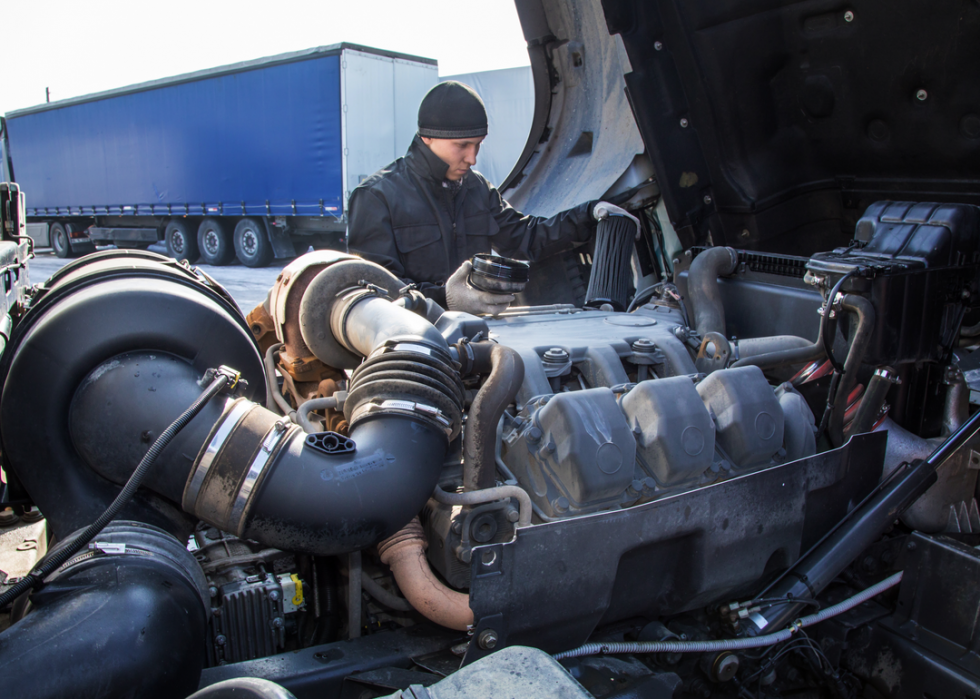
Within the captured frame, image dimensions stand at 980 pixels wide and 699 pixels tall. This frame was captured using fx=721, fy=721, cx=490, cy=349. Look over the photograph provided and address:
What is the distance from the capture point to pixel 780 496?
182cm

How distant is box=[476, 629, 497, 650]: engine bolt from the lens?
1420mm

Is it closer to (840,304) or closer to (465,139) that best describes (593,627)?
(840,304)

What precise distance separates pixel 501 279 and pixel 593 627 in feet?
4.00

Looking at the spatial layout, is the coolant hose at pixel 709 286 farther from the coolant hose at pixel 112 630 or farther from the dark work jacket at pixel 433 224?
the coolant hose at pixel 112 630

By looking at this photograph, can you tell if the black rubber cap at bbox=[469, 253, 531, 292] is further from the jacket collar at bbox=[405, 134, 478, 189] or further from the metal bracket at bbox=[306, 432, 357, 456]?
the metal bracket at bbox=[306, 432, 357, 456]

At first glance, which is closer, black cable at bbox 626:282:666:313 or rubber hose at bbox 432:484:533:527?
Result: rubber hose at bbox 432:484:533:527

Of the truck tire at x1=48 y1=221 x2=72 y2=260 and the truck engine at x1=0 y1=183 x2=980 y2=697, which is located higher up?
the truck engine at x1=0 y1=183 x2=980 y2=697


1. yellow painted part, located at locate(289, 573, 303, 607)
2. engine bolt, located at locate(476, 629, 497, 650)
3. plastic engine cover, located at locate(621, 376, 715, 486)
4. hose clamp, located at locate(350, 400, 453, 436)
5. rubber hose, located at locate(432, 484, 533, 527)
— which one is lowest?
yellow painted part, located at locate(289, 573, 303, 607)

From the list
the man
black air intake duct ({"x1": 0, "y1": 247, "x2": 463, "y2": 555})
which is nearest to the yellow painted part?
black air intake duct ({"x1": 0, "y1": 247, "x2": 463, "y2": 555})

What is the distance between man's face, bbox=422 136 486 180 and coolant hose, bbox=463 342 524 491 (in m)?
1.66

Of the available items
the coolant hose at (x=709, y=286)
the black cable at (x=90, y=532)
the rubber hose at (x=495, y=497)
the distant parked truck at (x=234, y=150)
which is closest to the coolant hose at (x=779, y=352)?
the coolant hose at (x=709, y=286)

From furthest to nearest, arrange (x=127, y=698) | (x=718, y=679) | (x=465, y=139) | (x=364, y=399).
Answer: (x=465, y=139), (x=718, y=679), (x=364, y=399), (x=127, y=698)

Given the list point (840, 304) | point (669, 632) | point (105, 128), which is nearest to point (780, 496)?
point (669, 632)

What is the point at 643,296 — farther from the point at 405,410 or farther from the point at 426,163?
the point at 405,410
